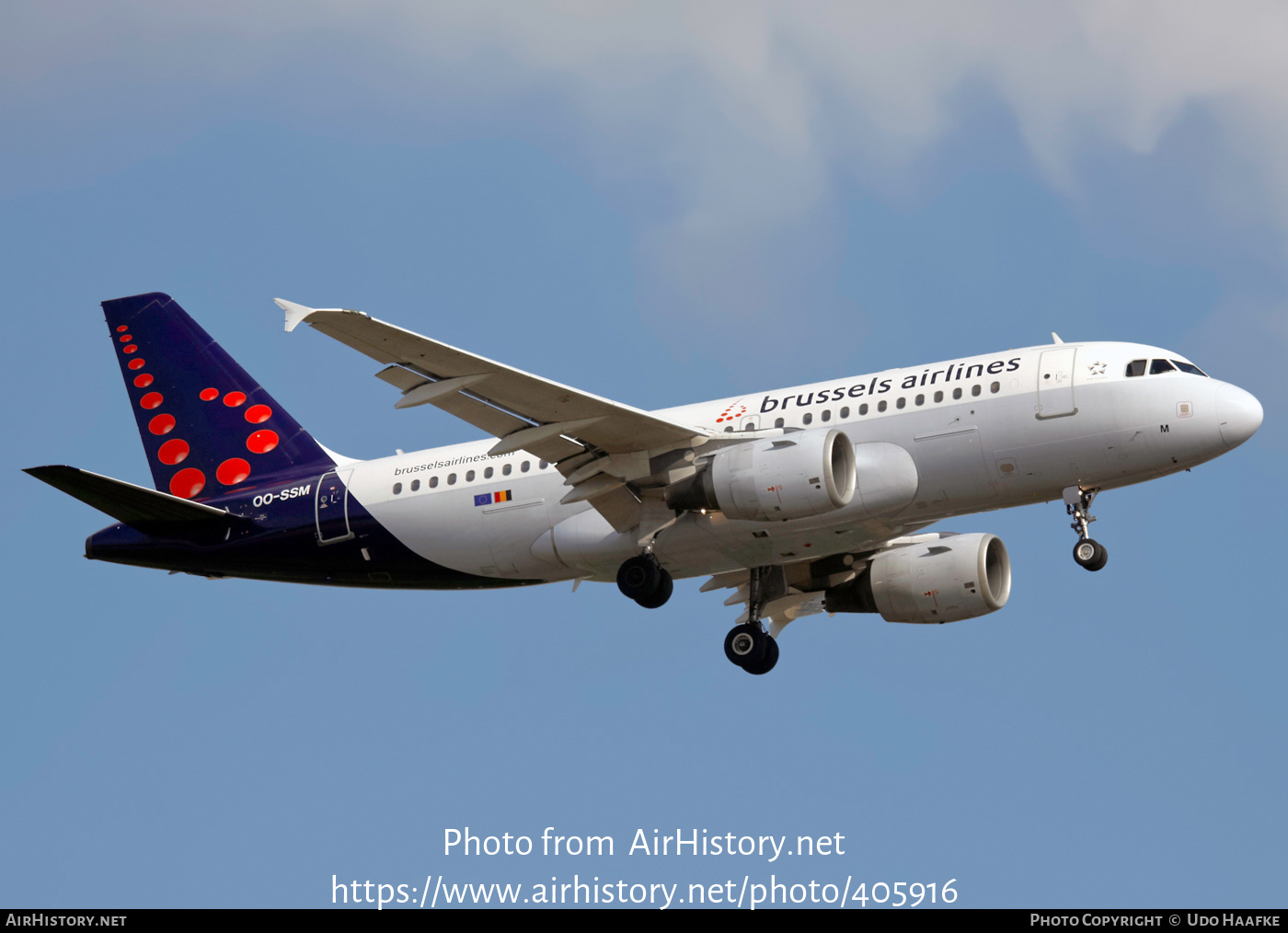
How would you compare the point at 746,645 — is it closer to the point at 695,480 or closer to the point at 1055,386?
the point at 695,480

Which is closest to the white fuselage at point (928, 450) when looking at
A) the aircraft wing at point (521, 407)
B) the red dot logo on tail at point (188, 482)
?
the aircraft wing at point (521, 407)

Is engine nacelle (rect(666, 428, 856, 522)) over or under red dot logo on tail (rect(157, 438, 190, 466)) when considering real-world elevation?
under

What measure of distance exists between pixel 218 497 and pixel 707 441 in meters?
12.0

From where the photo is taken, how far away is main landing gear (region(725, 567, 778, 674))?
33844 millimetres

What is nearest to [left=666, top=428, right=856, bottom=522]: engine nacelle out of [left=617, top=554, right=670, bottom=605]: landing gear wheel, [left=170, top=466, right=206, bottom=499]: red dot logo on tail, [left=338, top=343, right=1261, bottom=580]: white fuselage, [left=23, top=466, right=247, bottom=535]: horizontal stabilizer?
[left=338, top=343, right=1261, bottom=580]: white fuselage

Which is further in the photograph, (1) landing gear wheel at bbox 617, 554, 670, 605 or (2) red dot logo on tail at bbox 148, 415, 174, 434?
(2) red dot logo on tail at bbox 148, 415, 174, 434

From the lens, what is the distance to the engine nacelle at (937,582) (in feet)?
111

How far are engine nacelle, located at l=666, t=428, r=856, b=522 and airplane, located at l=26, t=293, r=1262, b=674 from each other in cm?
5

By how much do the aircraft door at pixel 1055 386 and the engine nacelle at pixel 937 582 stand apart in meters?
5.43

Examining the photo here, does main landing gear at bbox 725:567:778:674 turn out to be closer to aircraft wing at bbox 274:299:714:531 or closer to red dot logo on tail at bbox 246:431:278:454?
aircraft wing at bbox 274:299:714:531

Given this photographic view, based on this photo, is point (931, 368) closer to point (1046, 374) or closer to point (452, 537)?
point (1046, 374)

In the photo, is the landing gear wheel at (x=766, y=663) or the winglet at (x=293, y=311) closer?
the winglet at (x=293, y=311)

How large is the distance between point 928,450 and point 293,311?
38.7 feet

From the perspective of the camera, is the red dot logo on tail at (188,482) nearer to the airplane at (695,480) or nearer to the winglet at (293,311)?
the airplane at (695,480)
